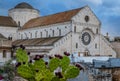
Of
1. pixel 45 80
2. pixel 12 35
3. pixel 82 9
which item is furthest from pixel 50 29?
pixel 45 80

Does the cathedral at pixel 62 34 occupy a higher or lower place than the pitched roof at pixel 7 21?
lower

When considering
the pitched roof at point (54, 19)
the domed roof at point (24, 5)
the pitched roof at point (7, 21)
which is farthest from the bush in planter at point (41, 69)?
the domed roof at point (24, 5)

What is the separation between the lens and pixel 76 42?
45.6 meters

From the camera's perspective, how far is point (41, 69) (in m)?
7.21

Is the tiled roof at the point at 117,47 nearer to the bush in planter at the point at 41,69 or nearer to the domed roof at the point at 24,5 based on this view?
the domed roof at the point at 24,5

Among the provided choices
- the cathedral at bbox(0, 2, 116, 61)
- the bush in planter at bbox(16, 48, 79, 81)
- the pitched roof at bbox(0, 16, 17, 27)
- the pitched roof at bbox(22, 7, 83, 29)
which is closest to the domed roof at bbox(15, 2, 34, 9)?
the pitched roof at bbox(0, 16, 17, 27)

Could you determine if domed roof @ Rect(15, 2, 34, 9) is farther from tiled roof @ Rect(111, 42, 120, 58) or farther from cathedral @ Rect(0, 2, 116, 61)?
tiled roof @ Rect(111, 42, 120, 58)

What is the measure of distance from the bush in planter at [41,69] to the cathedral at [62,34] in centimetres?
3039

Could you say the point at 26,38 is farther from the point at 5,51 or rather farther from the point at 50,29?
the point at 5,51

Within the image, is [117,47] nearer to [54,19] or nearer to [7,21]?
[54,19]

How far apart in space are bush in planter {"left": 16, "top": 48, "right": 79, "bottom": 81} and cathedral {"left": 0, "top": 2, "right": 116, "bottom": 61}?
1196 inches

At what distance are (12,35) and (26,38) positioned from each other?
10.6 feet

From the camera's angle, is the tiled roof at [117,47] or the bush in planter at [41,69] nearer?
the bush in planter at [41,69]

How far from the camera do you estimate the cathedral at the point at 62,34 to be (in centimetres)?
4272
